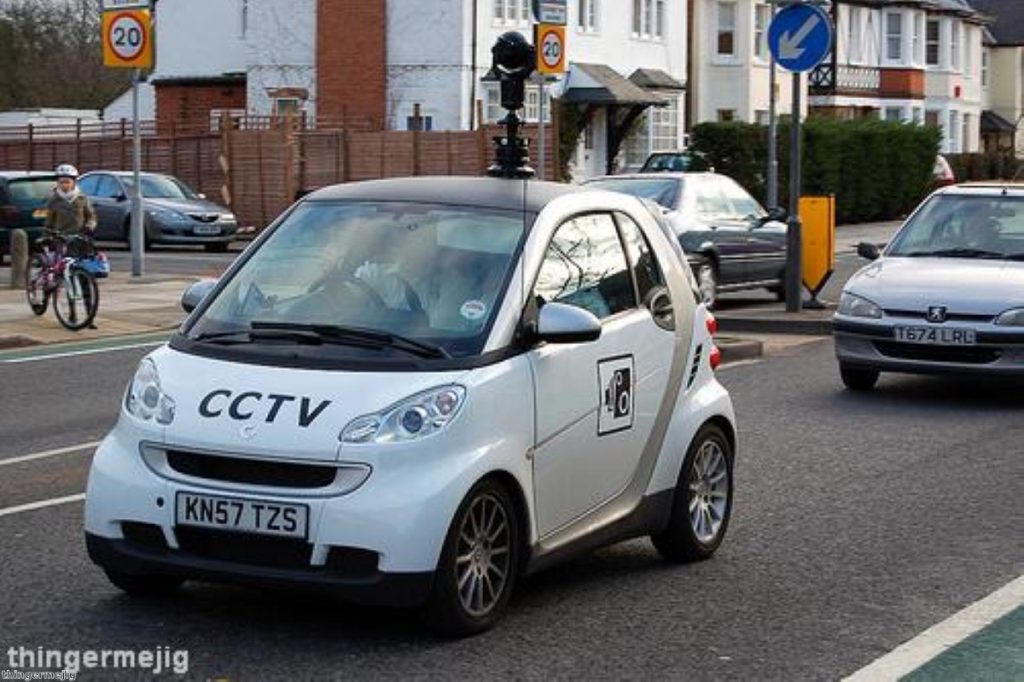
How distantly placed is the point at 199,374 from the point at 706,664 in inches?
82.9

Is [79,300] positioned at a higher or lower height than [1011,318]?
lower

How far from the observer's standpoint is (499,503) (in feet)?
21.4

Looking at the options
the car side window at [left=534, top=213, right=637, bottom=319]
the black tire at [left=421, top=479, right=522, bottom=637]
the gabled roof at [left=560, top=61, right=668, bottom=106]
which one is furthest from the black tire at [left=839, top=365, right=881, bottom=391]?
the gabled roof at [left=560, top=61, right=668, bottom=106]

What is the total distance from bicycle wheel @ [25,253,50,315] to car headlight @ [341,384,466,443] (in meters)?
14.2

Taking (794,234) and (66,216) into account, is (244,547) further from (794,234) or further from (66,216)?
(66,216)

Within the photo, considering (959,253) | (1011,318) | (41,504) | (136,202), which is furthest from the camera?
(136,202)

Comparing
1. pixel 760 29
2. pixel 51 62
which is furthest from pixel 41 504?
pixel 51 62

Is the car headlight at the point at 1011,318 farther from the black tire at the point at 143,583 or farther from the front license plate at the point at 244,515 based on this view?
the front license plate at the point at 244,515

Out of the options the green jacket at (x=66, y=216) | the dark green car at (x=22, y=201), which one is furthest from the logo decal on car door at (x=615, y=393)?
the dark green car at (x=22, y=201)

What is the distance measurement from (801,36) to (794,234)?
2.08 metres

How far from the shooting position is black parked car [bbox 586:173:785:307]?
2055 cm

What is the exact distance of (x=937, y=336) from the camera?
519 inches

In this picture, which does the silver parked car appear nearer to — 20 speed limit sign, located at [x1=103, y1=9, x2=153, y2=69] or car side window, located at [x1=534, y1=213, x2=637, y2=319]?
car side window, located at [x1=534, y1=213, x2=637, y2=319]

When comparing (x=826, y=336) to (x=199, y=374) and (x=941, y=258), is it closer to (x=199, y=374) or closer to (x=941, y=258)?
(x=941, y=258)
